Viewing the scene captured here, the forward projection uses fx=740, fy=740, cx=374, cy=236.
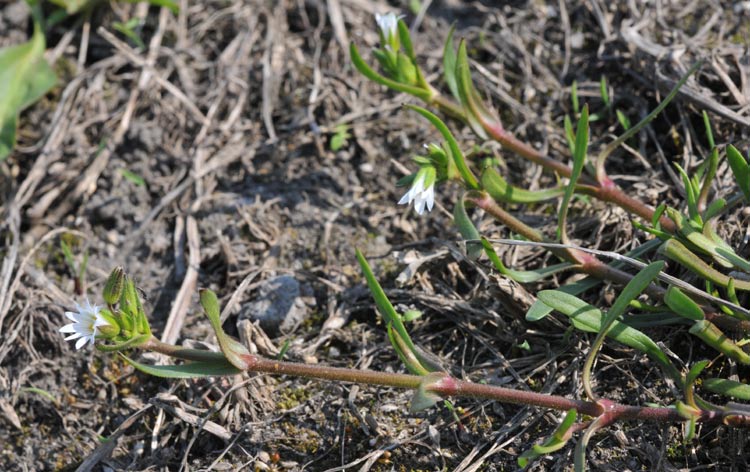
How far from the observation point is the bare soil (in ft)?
7.54

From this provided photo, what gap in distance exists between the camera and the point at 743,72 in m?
2.88

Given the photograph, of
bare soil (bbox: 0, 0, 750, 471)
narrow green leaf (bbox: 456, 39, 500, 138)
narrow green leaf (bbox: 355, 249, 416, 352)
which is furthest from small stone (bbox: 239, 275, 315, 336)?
narrow green leaf (bbox: 456, 39, 500, 138)

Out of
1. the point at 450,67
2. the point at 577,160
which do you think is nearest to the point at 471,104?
the point at 450,67

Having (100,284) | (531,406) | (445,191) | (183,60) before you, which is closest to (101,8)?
(183,60)

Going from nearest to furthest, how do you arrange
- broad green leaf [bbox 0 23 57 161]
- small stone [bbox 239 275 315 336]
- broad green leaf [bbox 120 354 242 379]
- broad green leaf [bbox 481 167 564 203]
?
broad green leaf [bbox 120 354 242 379] < broad green leaf [bbox 481 167 564 203] < small stone [bbox 239 275 315 336] < broad green leaf [bbox 0 23 57 161]

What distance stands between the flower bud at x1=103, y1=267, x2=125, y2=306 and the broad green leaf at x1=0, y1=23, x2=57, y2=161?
165 centimetres

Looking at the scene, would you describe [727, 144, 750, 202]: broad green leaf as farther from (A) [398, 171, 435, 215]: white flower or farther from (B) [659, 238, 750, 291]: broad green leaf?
(A) [398, 171, 435, 215]: white flower

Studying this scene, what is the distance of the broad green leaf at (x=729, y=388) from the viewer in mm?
1997

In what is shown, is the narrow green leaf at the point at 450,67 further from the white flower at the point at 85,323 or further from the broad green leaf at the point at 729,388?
the white flower at the point at 85,323

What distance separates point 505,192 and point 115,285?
1.26 m

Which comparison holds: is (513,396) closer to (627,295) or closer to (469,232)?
(627,295)

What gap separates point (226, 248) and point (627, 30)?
6.38 feet

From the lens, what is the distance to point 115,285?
80.4 inches

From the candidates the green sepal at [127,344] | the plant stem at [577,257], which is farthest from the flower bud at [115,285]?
the plant stem at [577,257]
